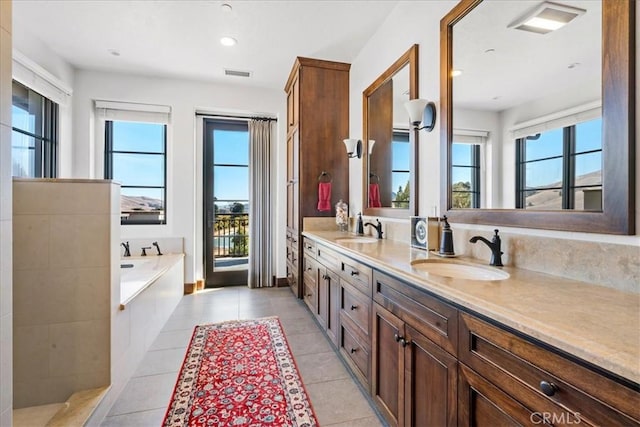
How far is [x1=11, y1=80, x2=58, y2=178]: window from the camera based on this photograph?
295 cm

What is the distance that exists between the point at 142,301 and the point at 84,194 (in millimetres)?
1051

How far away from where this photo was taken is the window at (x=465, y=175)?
1702 millimetres

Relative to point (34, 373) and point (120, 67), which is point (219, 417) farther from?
point (120, 67)

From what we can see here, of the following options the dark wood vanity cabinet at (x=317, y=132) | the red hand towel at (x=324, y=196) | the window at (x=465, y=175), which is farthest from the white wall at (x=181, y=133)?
the window at (x=465, y=175)

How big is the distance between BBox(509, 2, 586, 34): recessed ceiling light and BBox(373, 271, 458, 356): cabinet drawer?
1.22m

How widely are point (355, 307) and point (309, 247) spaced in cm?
133

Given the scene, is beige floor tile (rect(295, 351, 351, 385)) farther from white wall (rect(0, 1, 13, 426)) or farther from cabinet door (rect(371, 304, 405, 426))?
white wall (rect(0, 1, 13, 426))

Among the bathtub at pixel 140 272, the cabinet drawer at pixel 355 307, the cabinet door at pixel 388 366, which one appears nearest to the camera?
the cabinet door at pixel 388 366

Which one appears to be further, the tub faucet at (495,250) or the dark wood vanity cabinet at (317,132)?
the dark wood vanity cabinet at (317,132)

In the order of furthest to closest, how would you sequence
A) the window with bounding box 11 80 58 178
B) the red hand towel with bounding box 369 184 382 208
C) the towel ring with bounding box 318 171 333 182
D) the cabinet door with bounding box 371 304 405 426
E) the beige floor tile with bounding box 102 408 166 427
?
the towel ring with bounding box 318 171 333 182, the window with bounding box 11 80 58 178, the red hand towel with bounding box 369 184 382 208, the beige floor tile with bounding box 102 408 166 427, the cabinet door with bounding box 371 304 405 426

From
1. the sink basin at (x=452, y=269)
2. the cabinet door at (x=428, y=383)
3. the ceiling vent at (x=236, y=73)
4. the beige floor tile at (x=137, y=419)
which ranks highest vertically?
the ceiling vent at (x=236, y=73)

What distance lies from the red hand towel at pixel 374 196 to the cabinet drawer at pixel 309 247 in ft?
2.26

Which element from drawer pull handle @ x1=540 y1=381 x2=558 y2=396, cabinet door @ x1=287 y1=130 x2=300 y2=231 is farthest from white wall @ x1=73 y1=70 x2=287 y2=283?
drawer pull handle @ x1=540 y1=381 x2=558 y2=396

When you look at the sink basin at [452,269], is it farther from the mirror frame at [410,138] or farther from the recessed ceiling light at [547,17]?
the recessed ceiling light at [547,17]
